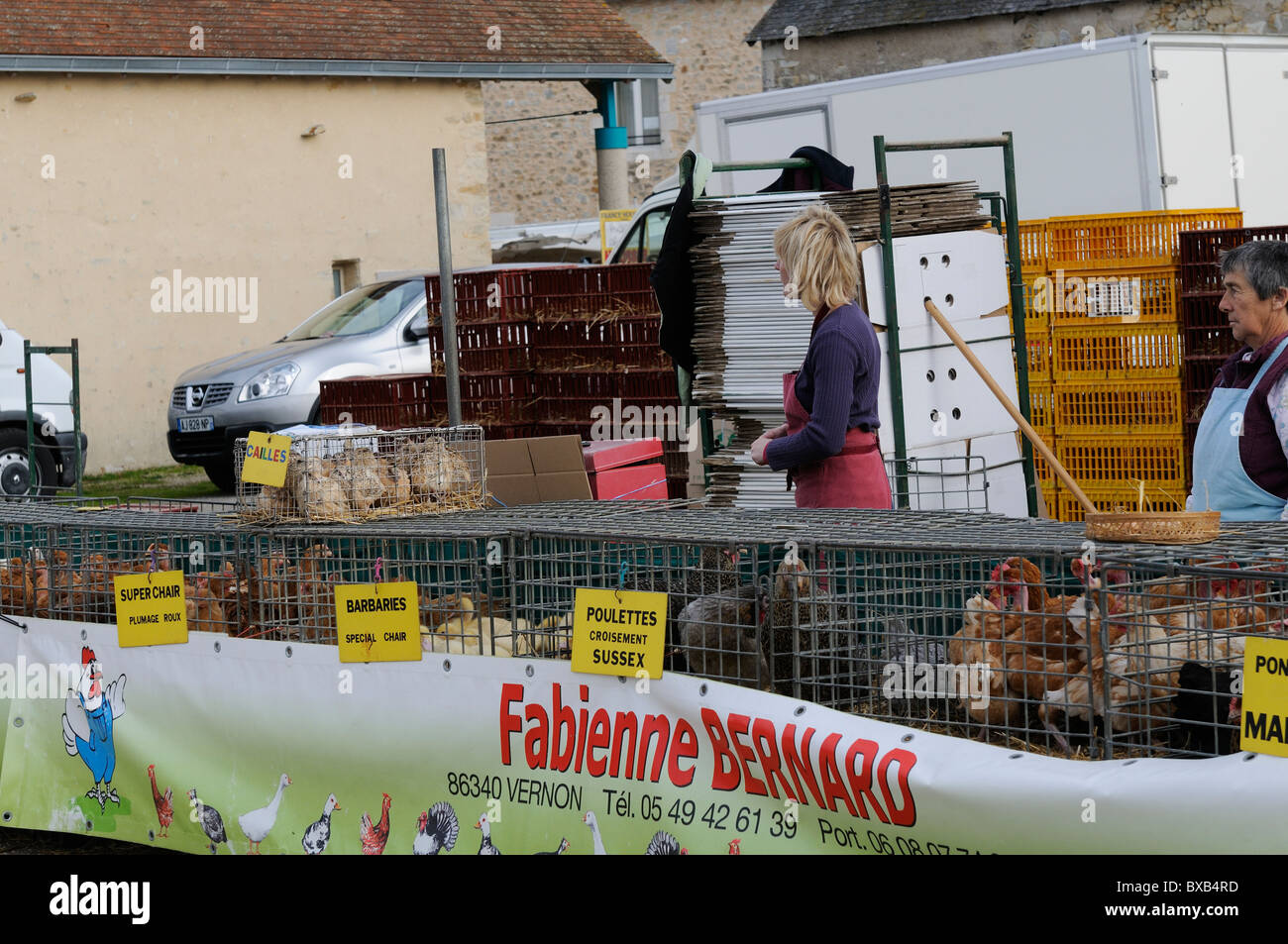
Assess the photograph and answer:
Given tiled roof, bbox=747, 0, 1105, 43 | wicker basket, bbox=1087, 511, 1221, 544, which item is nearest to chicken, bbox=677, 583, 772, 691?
wicker basket, bbox=1087, 511, 1221, 544

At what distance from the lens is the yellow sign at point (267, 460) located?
15.8 feet

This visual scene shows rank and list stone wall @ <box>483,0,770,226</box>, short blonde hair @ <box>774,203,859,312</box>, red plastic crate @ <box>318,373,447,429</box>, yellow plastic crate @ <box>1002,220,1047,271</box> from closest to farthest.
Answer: short blonde hair @ <box>774,203,859,312</box> < yellow plastic crate @ <box>1002,220,1047,271</box> < red plastic crate @ <box>318,373,447,429</box> < stone wall @ <box>483,0,770,226</box>

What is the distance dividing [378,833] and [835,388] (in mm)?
1920

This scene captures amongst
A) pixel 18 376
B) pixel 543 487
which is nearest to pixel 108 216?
pixel 18 376

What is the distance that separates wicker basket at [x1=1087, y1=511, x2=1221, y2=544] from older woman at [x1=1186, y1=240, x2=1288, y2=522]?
1.10 meters

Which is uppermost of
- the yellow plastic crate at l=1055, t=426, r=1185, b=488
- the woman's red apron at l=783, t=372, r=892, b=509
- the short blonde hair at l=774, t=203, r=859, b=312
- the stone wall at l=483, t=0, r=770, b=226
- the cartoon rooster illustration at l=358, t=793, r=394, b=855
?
the stone wall at l=483, t=0, r=770, b=226

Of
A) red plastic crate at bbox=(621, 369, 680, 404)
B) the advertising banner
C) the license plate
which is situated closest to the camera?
the advertising banner

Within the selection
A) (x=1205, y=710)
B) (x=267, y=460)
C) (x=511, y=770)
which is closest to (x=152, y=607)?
(x=267, y=460)

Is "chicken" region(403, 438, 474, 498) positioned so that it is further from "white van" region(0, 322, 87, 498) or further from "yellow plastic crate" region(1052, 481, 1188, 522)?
"white van" region(0, 322, 87, 498)

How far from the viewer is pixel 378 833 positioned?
426 centimetres

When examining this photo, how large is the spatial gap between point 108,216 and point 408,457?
579 inches

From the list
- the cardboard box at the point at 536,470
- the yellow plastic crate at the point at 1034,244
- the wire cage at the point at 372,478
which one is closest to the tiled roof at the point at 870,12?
the yellow plastic crate at the point at 1034,244

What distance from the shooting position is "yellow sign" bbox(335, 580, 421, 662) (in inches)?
166
